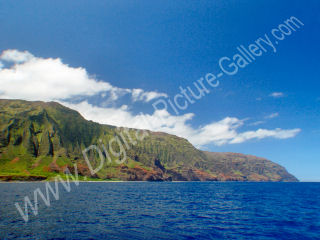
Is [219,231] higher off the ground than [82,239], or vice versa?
[219,231]

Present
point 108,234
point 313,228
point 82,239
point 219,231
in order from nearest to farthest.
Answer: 1. point 82,239
2. point 108,234
3. point 219,231
4. point 313,228

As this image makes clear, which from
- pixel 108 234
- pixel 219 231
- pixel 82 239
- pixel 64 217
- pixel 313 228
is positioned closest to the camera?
pixel 82 239

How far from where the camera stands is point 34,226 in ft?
112

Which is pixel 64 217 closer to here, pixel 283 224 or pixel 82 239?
pixel 82 239

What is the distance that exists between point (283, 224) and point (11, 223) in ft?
164

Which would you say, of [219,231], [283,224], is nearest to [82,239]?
[219,231]

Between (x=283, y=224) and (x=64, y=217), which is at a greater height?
(x=283, y=224)

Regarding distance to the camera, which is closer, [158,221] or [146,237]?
[146,237]

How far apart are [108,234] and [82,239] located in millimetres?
3822

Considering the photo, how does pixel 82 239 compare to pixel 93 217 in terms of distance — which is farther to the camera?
pixel 93 217

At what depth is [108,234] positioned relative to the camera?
3030 cm

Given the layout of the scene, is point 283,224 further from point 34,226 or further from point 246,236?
point 34,226

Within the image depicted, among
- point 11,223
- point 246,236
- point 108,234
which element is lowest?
point 11,223

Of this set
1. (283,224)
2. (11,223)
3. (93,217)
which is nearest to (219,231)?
(283,224)
